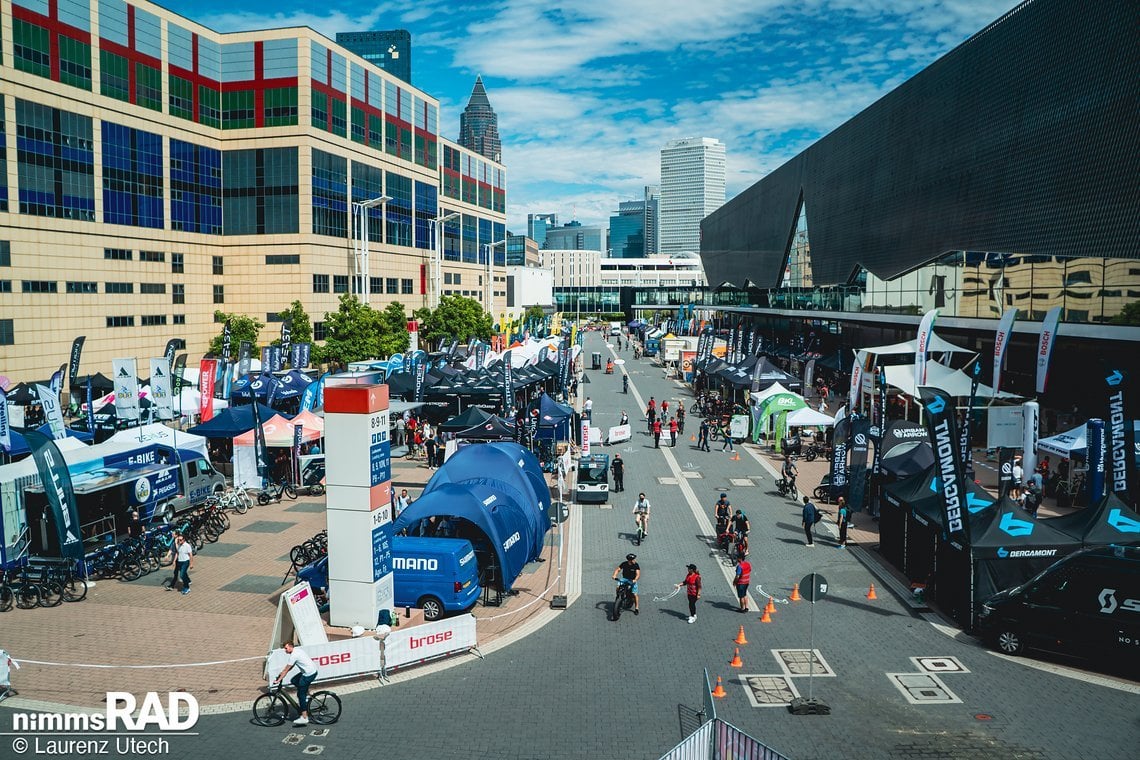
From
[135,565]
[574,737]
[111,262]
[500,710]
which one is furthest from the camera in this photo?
[111,262]

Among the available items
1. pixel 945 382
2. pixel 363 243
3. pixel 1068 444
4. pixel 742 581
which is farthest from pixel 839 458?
pixel 363 243

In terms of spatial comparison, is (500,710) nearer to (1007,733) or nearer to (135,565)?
(1007,733)

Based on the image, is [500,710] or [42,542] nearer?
[500,710]

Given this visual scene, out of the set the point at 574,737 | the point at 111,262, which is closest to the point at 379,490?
the point at 574,737

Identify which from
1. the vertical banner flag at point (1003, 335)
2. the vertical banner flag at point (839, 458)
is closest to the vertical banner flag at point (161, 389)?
the vertical banner flag at point (839, 458)

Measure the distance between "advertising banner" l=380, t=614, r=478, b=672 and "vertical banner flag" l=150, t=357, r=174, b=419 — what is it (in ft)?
61.2

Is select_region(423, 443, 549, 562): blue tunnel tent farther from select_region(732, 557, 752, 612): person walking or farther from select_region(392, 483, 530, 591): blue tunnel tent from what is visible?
select_region(732, 557, 752, 612): person walking

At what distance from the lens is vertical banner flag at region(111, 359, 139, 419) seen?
88.8 feet

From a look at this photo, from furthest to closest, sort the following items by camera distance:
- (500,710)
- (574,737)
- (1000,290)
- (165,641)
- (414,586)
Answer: (1000,290)
(414,586)
(165,641)
(500,710)
(574,737)

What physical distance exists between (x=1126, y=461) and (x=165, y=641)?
2003 cm

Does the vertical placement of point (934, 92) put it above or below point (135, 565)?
above

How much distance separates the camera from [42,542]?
17734mm

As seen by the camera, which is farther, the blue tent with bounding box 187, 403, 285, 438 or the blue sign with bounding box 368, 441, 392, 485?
the blue tent with bounding box 187, 403, 285, 438

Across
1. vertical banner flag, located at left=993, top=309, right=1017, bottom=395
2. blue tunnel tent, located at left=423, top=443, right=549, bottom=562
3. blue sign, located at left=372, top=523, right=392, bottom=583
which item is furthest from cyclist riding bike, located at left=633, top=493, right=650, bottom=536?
vertical banner flag, located at left=993, top=309, right=1017, bottom=395
